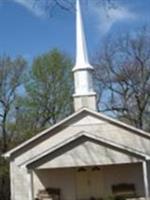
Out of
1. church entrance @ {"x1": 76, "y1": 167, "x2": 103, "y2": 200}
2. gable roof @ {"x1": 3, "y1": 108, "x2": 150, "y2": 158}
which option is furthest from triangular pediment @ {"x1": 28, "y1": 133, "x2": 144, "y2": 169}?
church entrance @ {"x1": 76, "y1": 167, "x2": 103, "y2": 200}

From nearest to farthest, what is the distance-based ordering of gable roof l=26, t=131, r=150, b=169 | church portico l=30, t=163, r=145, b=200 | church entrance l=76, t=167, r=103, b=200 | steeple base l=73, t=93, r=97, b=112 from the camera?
1. gable roof l=26, t=131, r=150, b=169
2. church portico l=30, t=163, r=145, b=200
3. church entrance l=76, t=167, r=103, b=200
4. steeple base l=73, t=93, r=97, b=112

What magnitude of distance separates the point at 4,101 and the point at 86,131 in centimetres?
1626

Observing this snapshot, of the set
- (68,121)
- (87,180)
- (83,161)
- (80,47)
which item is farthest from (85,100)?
(83,161)

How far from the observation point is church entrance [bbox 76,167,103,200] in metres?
25.7

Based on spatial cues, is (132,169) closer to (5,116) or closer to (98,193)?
(98,193)

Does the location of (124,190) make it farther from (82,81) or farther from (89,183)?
(82,81)

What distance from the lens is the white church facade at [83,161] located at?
2359 cm

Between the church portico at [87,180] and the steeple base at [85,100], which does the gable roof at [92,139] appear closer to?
the church portico at [87,180]

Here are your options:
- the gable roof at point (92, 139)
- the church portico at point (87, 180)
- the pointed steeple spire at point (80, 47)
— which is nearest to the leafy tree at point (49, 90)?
the pointed steeple spire at point (80, 47)

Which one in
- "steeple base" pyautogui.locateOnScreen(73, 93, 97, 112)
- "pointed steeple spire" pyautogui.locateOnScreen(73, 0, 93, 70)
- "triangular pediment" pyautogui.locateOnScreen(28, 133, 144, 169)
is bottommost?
"triangular pediment" pyautogui.locateOnScreen(28, 133, 144, 169)

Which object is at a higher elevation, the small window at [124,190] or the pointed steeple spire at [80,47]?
the pointed steeple spire at [80,47]

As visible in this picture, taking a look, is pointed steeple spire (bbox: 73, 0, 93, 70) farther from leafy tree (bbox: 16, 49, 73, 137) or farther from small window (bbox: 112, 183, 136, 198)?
leafy tree (bbox: 16, 49, 73, 137)

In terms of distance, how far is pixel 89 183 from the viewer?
1028 inches

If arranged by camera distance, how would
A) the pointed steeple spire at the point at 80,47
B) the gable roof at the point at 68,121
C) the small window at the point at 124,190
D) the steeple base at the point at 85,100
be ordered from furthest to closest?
the pointed steeple spire at the point at 80,47, the steeple base at the point at 85,100, the gable roof at the point at 68,121, the small window at the point at 124,190
